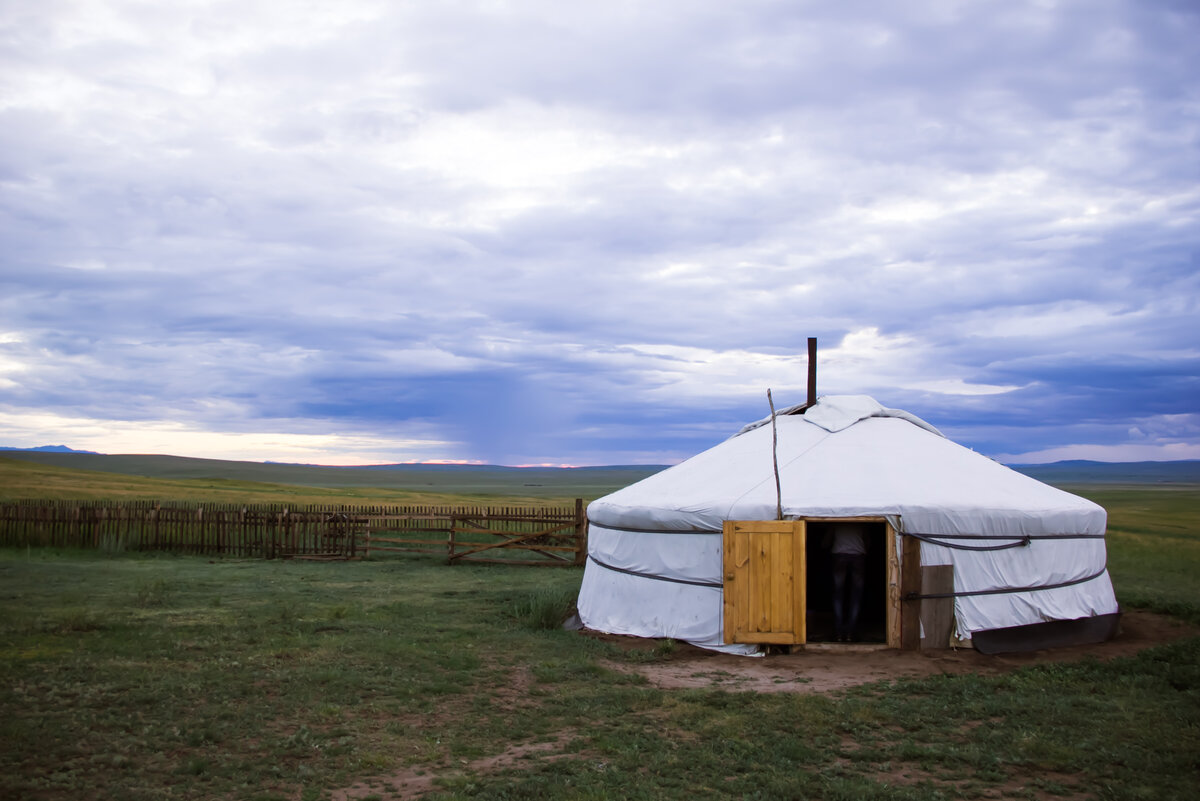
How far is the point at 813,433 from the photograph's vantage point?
10.2m

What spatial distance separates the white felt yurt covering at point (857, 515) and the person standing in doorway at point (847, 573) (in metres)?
0.46

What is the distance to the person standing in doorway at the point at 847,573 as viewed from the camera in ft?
28.4

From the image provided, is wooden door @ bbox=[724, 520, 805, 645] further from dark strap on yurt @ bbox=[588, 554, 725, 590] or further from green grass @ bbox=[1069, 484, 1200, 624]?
green grass @ bbox=[1069, 484, 1200, 624]

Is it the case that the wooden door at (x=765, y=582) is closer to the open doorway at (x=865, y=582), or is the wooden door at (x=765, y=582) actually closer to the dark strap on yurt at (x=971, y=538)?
the dark strap on yurt at (x=971, y=538)

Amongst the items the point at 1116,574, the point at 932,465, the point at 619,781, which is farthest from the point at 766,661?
the point at 1116,574

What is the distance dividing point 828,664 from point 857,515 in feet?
4.70

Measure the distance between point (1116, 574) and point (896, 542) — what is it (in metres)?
9.68

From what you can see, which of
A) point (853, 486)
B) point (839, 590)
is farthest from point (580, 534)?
point (853, 486)

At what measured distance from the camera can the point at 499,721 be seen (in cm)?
597

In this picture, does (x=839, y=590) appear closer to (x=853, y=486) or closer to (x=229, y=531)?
(x=853, y=486)

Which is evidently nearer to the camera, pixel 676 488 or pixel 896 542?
pixel 896 542

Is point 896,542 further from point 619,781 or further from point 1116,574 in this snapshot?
point 1116,574

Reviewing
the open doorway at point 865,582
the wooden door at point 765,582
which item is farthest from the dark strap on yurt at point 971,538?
the open doorway at point 865,582

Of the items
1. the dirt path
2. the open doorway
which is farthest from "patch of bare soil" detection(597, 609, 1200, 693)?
the open doorway
